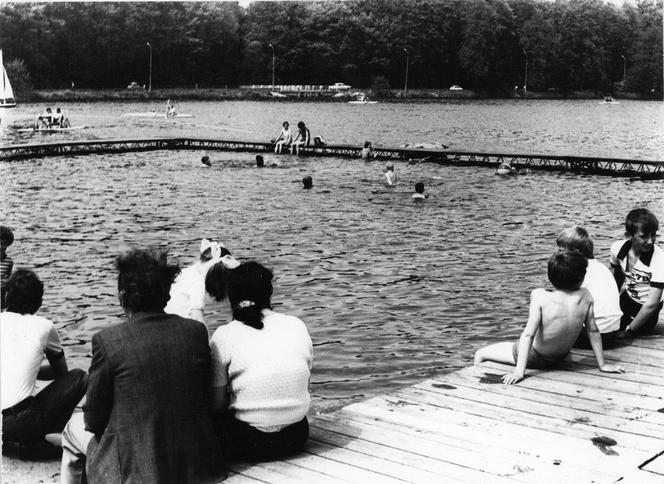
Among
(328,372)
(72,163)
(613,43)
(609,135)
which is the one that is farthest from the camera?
(613,43)

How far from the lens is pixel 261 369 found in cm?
476

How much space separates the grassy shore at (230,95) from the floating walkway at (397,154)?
5532cm

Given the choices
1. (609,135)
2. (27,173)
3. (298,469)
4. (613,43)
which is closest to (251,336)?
(298,469)

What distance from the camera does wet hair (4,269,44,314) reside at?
5.14 meters

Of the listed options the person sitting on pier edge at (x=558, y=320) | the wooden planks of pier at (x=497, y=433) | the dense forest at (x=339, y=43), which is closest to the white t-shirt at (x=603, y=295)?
the wooden planks of pier at (x=497, y=433)

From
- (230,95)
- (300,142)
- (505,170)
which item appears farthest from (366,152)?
(230,95)

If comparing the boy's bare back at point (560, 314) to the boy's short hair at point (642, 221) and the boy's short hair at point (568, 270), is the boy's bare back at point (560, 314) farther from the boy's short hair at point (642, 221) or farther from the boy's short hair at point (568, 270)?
the boy's short hair at point (642, 221)

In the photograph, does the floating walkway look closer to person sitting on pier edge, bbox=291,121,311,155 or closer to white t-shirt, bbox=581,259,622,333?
person sitting on pier edge, bbox=291,121,311,155

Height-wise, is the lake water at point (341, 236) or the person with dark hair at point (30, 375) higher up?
the person with dark hair at point (30, 375)

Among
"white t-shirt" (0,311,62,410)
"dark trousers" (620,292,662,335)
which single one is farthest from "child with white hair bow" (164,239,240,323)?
"dark trousers" (620,292,662,335)

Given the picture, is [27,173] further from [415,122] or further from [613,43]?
[613,43]

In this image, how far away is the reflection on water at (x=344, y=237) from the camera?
11234 millimetres

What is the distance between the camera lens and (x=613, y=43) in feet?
327

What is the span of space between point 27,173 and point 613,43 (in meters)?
84.8
